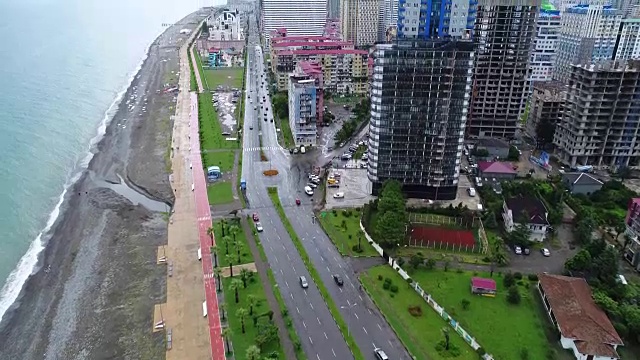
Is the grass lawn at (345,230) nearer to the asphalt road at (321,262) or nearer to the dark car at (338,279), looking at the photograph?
the asphalt road at (321,262)

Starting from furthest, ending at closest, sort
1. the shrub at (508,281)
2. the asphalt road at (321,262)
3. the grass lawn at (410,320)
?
the shrub at (508,281) < the asphalt road at (321,262) < the grass lawn at (410,320)

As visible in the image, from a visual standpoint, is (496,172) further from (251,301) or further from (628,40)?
(628,40)

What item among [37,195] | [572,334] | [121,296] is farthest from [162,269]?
[572,334]

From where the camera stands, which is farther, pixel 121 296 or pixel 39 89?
pixel 39 89

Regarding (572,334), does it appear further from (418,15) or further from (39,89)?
(39,89)

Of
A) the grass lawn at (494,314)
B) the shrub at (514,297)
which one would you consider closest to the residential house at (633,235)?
the grass lawn at (494,314)

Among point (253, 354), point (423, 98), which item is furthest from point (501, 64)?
point (253, 354)
